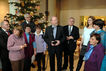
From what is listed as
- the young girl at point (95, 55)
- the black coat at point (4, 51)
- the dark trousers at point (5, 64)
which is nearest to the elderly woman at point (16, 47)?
the black coat at point (4, 51)

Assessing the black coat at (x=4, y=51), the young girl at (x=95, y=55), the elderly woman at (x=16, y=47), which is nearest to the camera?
the young girl at (x=95, y=55)

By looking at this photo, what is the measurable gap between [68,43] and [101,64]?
157cm

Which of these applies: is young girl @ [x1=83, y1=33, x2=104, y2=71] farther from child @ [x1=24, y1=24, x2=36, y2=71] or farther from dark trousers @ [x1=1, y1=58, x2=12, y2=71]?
dark trousers @ [x1=1, y1=58, x2=12, y2=71]

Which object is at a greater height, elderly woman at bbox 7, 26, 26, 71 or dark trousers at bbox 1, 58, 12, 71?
elderly woman at bbox 7, 26, 26, 71

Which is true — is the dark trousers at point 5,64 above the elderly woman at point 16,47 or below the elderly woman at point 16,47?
below

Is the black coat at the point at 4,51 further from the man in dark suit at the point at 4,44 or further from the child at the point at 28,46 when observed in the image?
the child at the point at 28,46

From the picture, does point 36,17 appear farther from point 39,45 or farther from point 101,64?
point 101,64

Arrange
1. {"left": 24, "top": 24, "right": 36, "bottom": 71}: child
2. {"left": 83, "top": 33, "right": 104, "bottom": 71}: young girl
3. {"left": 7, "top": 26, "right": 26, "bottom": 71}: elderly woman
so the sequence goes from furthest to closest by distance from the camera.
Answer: {"left": 24, "top": 24, "right": 36, "bottom": 71}: child, {"left": 7, "top": 26, "right": 26, "bottom": 71}: elderly woman, {"left": 83, "top": 33, "right": 104, "bottom": 71}: young girl

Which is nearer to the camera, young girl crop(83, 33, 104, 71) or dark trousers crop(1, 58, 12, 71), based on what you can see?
young girl crop(83, 33, 104, 71)

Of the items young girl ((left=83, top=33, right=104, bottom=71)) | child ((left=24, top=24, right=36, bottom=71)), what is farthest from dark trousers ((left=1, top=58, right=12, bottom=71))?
young girl ((left=83, top=33, right=104, bottom=71))

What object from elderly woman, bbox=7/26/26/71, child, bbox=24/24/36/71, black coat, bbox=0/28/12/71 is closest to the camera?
elderly woman, bbox=7/26/26/71

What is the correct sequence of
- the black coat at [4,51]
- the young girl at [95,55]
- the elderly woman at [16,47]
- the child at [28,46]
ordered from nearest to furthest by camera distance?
the young girl at [95,55]
the elderly woman at [16,47]
the black coat at [4,51]
the child at [28,46]

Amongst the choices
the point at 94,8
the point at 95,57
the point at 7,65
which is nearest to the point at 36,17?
the point at 7,65

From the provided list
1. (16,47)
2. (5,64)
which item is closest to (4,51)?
(5,64)
